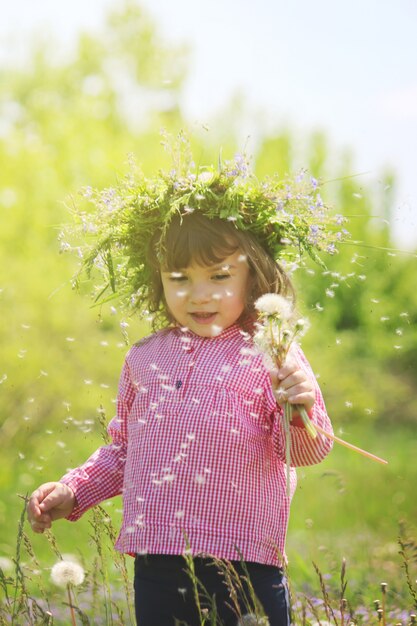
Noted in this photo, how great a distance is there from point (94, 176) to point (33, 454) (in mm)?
2900

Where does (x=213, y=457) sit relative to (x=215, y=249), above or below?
below

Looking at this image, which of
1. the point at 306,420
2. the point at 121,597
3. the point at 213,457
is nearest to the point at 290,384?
the point at 306,420

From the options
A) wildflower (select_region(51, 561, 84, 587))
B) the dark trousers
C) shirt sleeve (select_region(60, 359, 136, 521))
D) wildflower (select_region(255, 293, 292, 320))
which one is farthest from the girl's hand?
wildflower (select_region(51, 561, 84, 587))

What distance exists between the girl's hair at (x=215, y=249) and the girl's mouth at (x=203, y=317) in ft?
0.45

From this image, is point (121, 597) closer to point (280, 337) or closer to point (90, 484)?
point (90, 484)

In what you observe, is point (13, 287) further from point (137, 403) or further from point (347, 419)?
point (347, 419)

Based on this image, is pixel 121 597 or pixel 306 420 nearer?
pixel 306 420

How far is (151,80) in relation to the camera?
1611cm

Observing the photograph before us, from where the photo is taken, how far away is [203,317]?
109 inches

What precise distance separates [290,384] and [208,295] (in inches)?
18.6

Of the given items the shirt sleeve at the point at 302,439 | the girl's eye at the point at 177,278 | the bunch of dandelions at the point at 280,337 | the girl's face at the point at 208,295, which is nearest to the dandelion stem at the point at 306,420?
the bunch of dandelions at the point at 280,337

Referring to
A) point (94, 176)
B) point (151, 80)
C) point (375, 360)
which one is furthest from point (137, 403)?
point (151, 80)

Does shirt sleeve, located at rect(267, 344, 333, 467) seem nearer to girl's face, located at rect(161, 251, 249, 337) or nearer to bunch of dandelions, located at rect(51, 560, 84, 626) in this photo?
girl's face, located at rect(161, 251, 249, 337)

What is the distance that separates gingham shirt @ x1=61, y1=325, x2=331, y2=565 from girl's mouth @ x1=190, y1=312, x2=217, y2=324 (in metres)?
0.06
